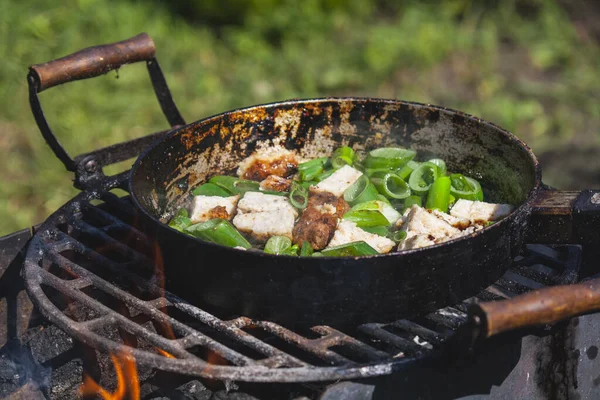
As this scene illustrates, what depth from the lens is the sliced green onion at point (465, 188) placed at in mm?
2898

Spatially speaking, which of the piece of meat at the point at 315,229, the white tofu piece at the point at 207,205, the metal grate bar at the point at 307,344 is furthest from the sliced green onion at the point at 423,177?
the metal grate bar at the point at 307,344

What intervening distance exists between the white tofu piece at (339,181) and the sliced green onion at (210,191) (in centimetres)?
42

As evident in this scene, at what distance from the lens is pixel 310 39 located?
7.59 metres

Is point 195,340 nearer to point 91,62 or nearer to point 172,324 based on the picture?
point 172,324

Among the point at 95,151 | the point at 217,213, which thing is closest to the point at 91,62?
the point at 95,151

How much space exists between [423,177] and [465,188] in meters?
0.19

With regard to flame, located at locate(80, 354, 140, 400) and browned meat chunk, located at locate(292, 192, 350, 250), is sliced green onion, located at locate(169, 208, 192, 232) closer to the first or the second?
browned meat chunk, located at locate(292, 192, 350, 250)

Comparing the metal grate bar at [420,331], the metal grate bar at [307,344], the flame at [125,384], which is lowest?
the flame at [125,384]

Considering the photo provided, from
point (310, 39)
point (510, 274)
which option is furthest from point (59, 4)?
point (510, 274)

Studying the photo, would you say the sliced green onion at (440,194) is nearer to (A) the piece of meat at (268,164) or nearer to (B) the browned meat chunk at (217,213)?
(A) the piece of meat at (268,164)

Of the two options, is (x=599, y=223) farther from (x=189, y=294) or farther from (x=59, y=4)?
(x=59, y=4)

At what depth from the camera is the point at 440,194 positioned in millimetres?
2873

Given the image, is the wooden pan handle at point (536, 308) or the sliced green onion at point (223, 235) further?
the sliced green onion at point (223, 235)

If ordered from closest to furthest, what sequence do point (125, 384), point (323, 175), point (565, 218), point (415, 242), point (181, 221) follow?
point (565, 218), point (125, 384), point (415, 242), point (181, 221), point (323, 175)
